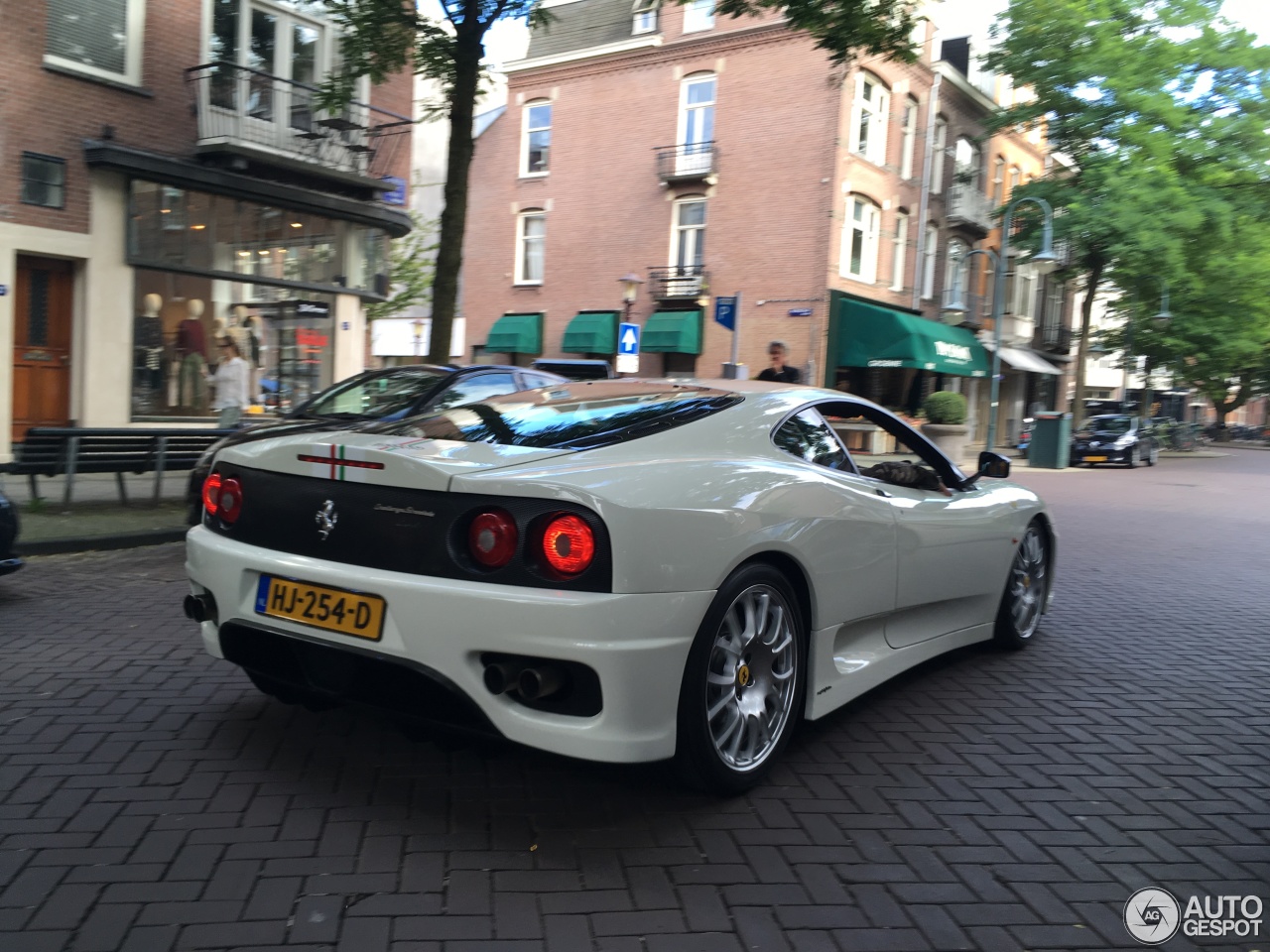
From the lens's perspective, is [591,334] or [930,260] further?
[930,260]

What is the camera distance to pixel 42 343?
14133 millimetres

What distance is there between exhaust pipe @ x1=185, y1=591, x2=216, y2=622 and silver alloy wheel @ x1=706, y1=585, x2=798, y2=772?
68.5 inches

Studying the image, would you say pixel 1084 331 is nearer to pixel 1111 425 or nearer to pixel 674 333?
pixel 1111 425

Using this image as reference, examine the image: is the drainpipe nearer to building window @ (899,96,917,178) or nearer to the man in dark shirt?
building window @ (899,96,917,178)

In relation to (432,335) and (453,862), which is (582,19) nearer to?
(432,335)

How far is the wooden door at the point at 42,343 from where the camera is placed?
1381 centimetres

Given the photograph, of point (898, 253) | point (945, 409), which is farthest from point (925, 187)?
point (945, 409)

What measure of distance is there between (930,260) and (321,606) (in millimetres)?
30075

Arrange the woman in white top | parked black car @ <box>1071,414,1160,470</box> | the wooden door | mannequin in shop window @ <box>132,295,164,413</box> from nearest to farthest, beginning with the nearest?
1. the woman in white top
2. the wooden door
3. mannequin in shop window @ <box>132,295,164,413</box>
4. parked black car @ <box>1071,414,1160,470</box>

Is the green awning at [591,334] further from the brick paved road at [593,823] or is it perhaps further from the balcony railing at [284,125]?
the brick paved road at [593,823]

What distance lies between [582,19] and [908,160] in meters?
10.6

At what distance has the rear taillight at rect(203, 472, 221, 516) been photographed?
368 centimetres

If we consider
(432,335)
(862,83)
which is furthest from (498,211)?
(432,335)

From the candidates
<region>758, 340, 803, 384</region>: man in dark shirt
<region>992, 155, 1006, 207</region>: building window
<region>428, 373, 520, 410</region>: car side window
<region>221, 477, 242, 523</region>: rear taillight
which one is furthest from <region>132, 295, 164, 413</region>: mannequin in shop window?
<region>992, 155, 1006, 207</region>: building window
